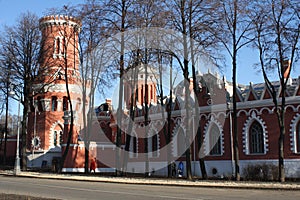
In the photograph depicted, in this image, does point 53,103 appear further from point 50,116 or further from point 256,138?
point 256,138

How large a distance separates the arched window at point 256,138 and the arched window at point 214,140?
3328mm

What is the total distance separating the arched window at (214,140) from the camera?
3875cm

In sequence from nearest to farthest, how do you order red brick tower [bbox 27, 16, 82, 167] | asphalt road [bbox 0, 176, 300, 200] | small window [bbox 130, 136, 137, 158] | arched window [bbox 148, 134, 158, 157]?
asphalt road [bbox 0, 176, 300, 200], arched window [bbox 148, 134, 158, 157], small window [bbox 130, 136, 137, 158], red brick tower [bbox 27, 16, 82, 167]

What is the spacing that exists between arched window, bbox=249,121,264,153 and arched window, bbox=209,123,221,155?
131 inches

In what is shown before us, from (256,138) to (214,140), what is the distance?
4.68 meters

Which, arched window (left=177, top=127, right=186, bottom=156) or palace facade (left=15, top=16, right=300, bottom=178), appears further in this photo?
arched window (left=177, top=127, right=186, bottom=156)

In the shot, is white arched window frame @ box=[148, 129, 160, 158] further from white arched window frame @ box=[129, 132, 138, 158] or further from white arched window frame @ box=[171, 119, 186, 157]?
white arched window frame @ box=[129, 132, 138, 158]

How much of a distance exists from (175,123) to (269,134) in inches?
441

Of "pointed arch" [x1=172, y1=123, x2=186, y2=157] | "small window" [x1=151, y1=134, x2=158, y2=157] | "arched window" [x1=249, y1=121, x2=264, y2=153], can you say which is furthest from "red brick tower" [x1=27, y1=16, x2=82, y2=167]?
"arched window" [x1=249, y1=121, x2=264, y2=153]

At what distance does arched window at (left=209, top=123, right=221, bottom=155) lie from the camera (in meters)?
38.8

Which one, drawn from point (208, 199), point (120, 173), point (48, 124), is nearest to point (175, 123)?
point (120, 173)

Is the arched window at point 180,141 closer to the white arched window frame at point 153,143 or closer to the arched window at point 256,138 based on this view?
the white arched window frame at point 153,143

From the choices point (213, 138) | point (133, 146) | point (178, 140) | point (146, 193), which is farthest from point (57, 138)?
point (146, 193)

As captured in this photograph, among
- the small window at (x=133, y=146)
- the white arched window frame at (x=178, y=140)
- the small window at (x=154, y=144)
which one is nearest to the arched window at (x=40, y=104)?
the small window at (x=133, y=146)
